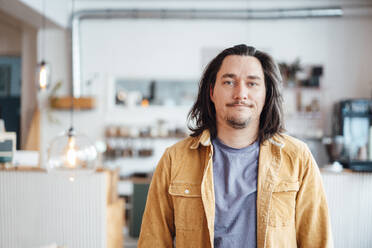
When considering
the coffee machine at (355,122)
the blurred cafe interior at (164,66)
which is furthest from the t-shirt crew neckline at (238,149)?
the coffee machine at (355,122)

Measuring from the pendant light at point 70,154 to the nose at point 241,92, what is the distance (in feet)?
5.65

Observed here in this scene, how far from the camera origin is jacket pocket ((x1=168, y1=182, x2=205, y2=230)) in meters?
1.57

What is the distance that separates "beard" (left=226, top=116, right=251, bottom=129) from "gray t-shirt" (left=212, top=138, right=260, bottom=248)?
0.13m

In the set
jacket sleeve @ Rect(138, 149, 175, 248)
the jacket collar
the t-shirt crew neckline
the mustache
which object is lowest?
jacket sleeve @ Rect(138, 149, 175, 248)

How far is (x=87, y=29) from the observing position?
6.48 metres

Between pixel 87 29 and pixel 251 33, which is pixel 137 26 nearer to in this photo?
pixel 87 29

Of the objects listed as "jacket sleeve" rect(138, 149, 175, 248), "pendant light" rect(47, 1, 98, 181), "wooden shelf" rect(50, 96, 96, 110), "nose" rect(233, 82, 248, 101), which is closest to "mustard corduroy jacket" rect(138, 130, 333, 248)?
"jacket sleeve" rect(138, 149, 175, 248)

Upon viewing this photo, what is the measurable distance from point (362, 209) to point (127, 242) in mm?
3132

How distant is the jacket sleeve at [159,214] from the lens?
1.62m

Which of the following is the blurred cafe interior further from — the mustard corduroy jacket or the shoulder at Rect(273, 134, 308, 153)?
the shoulder at Rect(273, 134, 308, 153)

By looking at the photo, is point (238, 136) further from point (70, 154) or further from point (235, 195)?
point (70, 154)

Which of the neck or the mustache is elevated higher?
the mustache

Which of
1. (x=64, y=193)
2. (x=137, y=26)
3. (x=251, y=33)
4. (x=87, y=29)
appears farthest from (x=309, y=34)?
(x=64, y=193)

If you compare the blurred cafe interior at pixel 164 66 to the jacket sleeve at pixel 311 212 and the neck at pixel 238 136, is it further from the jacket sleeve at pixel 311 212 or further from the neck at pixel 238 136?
the jacket sleeve at pixel 311 212
